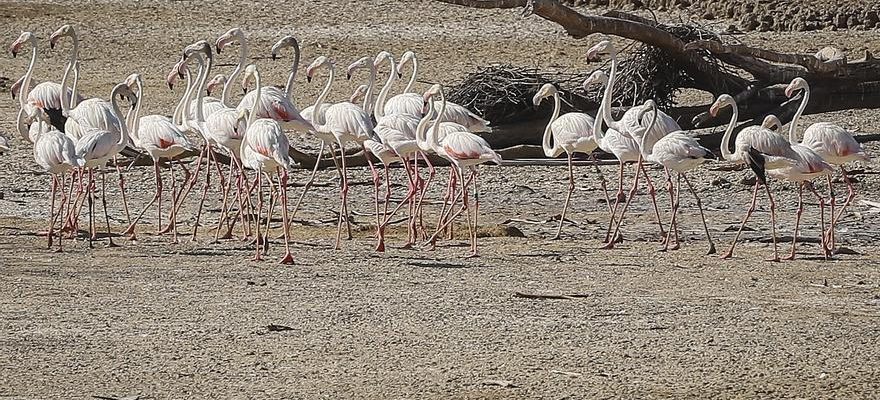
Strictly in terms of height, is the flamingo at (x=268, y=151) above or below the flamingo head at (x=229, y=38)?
below

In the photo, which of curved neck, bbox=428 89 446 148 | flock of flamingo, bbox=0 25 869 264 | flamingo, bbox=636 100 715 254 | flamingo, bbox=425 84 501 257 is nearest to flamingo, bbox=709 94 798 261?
flock of flamingo, bbox=0 25 869 264

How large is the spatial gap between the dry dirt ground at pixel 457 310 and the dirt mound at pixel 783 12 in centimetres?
973

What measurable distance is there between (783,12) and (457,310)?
1710 cm

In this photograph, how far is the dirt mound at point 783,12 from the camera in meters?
23.5

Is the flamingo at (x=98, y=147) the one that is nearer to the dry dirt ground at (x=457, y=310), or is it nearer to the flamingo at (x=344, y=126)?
the dry dirt ground at (x=457, y=310)

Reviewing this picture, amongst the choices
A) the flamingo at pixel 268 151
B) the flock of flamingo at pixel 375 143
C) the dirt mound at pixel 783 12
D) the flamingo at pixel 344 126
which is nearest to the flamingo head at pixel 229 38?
the flock of flamingo at pixel 375 143

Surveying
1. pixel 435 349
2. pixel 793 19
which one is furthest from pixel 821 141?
pixel 793 19

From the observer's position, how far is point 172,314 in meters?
8.20

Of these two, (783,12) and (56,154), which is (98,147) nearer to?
(56,154)

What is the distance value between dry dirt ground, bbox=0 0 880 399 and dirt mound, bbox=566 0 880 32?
9.73 meters

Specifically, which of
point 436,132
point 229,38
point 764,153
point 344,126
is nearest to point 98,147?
point 344,126

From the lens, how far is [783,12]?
79.8 feet

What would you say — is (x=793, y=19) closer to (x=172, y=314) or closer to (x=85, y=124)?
(x=85, y=124)

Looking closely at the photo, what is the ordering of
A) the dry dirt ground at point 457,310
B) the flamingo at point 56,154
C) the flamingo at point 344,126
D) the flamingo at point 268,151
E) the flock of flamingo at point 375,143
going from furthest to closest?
the flamingo at point 344,126
the flock of flamingo at point 375,143
the flamingo at point 56,154
the flamingo at point 268,151
the dry dirt ground at point 457,310
